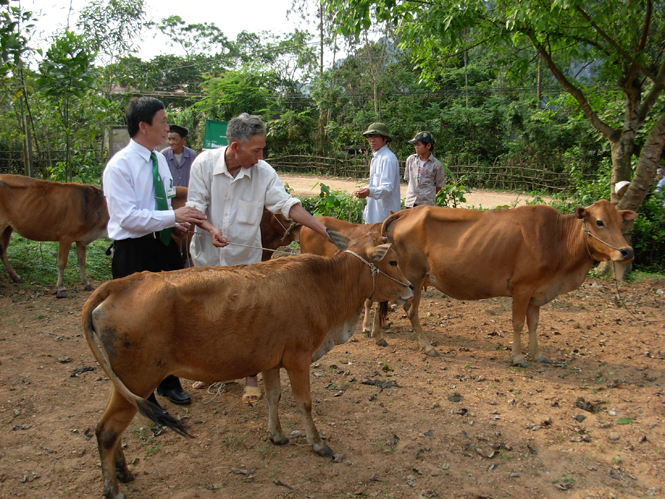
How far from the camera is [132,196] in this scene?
377cm

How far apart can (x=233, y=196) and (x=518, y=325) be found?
350 cm

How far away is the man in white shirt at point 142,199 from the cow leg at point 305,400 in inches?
44.1

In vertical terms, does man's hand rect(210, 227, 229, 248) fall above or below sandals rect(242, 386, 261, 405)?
above

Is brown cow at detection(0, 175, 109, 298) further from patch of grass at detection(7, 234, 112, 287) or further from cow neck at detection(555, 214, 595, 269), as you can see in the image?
cow neck at detection(555, 214, 595, 269)

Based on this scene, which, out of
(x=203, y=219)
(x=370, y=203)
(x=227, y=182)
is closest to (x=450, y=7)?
(x=370, y=203)

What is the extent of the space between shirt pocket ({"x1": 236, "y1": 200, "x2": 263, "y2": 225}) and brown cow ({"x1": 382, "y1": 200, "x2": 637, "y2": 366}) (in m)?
2.38

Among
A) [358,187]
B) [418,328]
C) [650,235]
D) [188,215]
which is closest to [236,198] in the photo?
[188,215]

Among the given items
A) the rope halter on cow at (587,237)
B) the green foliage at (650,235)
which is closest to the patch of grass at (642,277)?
the green foliage at (650,235)

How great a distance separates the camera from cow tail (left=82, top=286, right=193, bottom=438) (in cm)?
295

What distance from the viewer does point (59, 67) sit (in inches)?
348

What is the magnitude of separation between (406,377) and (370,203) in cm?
296

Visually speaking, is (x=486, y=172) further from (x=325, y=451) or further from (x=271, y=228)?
(x=325, y=451)

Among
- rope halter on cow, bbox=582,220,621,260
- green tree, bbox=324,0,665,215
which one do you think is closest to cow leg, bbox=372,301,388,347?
rope halter on cow, bbox=582,220,621,260

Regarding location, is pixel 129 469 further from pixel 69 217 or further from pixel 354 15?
pixel 354 15
